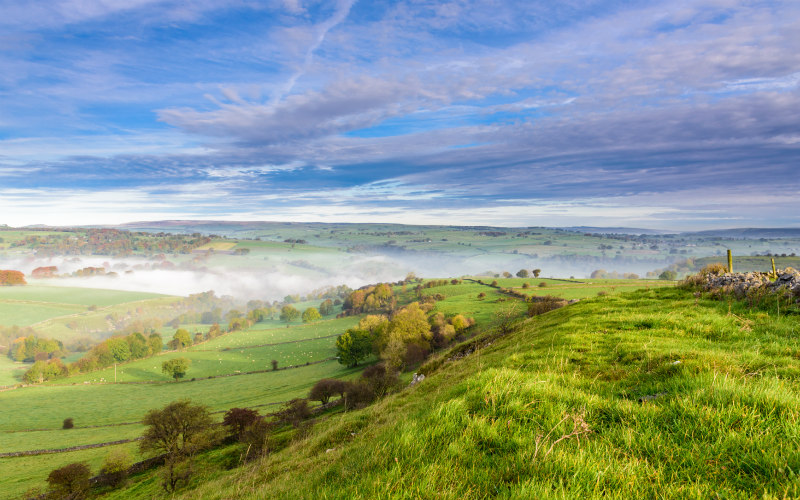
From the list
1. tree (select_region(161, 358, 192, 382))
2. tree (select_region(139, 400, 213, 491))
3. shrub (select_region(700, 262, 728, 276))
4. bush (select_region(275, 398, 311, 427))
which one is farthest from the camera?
tree (select_region(161, 358, 192, 382))

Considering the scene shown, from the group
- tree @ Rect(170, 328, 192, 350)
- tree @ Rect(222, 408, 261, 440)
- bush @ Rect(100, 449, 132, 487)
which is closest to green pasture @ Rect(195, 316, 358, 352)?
tree @ Rect(170, 328, 192, 350)

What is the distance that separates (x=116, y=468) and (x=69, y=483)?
14.8 ft

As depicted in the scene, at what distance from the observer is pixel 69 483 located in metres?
40.9

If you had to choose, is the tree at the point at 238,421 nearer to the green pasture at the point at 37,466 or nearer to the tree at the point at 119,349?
the green pasture at the point at 37,466

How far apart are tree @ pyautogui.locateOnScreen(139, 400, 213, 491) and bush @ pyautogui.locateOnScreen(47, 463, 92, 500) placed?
8.41m

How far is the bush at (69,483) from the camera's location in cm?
4028

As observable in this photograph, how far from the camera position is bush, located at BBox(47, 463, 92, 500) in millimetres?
40281

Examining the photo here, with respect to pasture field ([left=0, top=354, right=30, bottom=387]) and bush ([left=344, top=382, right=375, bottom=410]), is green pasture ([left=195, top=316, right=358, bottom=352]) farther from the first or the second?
bush ([left=344, top=382, right=375, bottom=410])

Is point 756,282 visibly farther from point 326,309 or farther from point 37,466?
point 326,309

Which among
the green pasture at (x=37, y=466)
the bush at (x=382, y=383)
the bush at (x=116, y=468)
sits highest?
the bush at (x=382, y=383)

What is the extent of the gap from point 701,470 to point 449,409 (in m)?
2.62

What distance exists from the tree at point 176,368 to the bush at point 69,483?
62.0m

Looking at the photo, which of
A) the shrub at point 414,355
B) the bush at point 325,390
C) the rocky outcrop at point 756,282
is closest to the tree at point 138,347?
the bush at point 325,390

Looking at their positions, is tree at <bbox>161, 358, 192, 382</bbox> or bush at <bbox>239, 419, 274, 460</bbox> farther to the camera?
tree at <bbox>161, 358, 192, 382</bbox>
